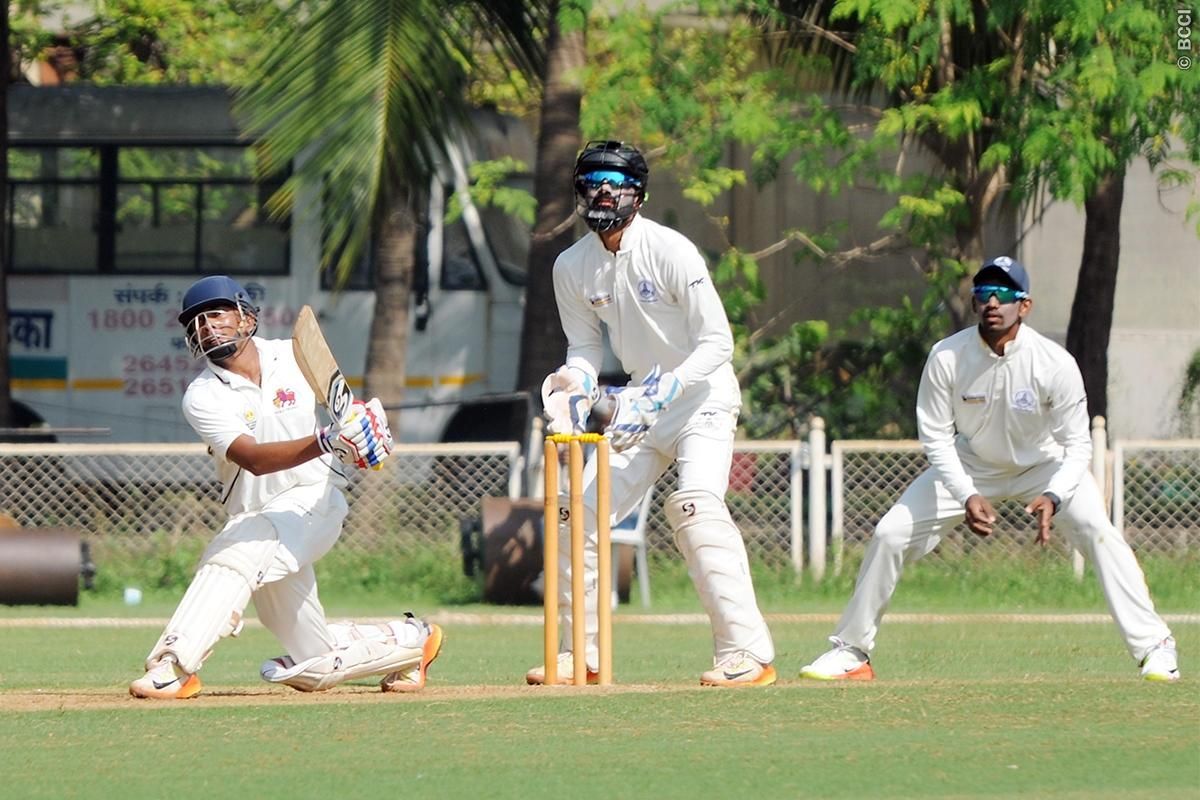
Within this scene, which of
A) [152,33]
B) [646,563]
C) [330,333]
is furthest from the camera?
[152,33]

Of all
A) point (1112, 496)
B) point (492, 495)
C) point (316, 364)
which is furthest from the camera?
point (492, 495)

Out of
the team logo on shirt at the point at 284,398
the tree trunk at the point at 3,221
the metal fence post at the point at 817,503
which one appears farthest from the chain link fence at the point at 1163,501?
the tree trunk at the point at 3,221

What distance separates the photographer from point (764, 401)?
717 inches

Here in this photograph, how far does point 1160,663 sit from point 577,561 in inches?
95.4

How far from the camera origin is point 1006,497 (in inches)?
330

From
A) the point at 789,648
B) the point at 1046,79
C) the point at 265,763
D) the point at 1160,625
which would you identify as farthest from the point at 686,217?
the point at 265,763

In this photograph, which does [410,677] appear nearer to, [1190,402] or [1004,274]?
[1004,274]

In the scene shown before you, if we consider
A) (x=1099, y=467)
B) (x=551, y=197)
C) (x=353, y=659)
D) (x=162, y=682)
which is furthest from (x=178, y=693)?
(x=551, y=197)

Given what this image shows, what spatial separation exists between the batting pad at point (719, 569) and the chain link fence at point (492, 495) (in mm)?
6418

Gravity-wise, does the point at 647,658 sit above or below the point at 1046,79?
below

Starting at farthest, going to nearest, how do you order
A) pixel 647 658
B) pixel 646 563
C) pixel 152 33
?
pixel 152 33 < pixel 646 563 < pixel 647 658

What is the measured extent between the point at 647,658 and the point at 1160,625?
10.3 feet

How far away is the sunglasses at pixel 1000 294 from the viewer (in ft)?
26.7

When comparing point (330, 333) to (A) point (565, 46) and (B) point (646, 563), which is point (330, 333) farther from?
(B) point (646, 563)
